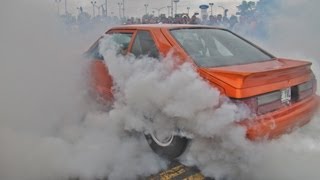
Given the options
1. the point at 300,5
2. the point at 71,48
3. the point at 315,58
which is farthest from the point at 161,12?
the point at 71,48

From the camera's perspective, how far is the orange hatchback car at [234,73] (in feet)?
11.1

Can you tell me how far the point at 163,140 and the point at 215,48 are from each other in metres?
1.18

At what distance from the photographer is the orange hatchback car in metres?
3.38

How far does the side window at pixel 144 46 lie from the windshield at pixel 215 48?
0.27 m

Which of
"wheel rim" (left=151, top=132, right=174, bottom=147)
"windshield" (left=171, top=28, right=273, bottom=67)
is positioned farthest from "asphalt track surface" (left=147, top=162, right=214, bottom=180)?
"windshield" (left=171, top=28, right=273, bottom=67)

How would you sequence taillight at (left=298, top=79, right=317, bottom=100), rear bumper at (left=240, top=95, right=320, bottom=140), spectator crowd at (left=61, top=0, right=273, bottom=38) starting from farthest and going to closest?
spectator crowd at (left=61, top=0, right=273, bottom=38) < taillight at (left=298, top=79, right=317, bottom=100) < rear bumper at (left=240, top=95, right=320, bottom=140)

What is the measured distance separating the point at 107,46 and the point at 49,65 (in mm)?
760

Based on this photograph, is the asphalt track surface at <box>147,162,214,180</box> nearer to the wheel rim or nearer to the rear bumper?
the wheel rim

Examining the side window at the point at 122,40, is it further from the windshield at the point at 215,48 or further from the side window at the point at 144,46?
the windshield at the point at 215,48

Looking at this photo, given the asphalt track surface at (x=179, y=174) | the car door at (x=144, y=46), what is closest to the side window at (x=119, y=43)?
the car door at (x=144, y=46)

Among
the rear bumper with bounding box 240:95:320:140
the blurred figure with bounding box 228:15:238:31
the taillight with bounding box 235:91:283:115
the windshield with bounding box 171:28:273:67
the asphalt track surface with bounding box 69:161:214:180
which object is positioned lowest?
the asphalt track surface with bounding box 69:161:214:180

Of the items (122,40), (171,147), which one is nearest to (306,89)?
(171,147)

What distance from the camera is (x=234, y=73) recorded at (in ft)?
11.0

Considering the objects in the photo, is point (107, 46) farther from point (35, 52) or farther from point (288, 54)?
point (288, 54)
